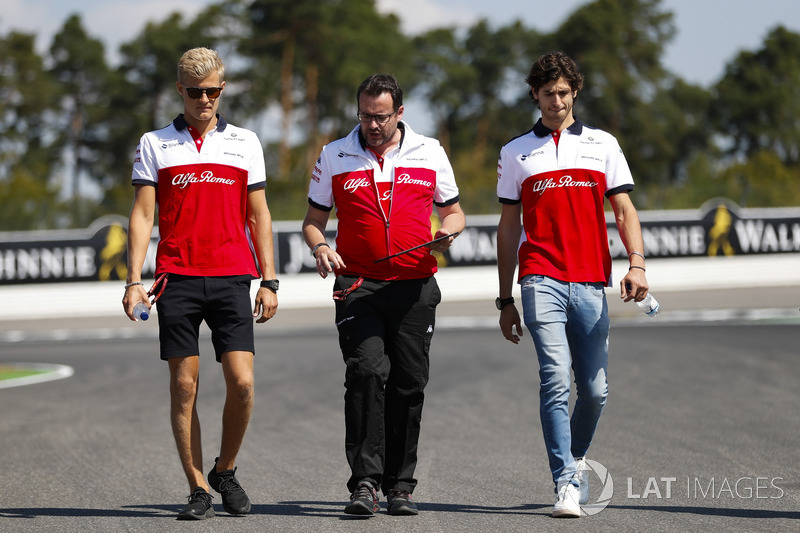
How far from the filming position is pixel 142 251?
18.5 ft

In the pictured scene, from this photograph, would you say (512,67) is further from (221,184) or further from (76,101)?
(221,184)

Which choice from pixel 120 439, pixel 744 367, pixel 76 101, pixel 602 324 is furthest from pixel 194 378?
pixel 76 101

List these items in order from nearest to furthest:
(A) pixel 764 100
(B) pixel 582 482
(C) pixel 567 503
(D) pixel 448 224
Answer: (C) pixel 567 503, (B) pixel 582 482, (D) pixel 448 224, (A) pixel 764 100

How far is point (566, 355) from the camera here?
5.68 meters

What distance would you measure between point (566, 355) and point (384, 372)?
851mm

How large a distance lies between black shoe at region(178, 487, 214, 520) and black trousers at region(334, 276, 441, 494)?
25.8 inches

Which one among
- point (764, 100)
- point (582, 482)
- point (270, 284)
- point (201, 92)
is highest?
point (764, 100)

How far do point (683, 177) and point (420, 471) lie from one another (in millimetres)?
70396

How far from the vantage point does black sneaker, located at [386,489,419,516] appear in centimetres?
572

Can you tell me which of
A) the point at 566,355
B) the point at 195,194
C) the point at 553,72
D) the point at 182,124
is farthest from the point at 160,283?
the point at 553,72

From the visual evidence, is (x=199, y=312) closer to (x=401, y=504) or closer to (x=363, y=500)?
(x=363, y=500)

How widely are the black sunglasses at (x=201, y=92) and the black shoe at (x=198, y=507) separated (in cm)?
180

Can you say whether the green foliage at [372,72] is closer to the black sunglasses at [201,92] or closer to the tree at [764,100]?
the tree at [764,100]

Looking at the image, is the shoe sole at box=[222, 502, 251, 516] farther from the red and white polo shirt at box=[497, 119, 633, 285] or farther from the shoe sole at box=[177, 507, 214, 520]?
the red and white polo shirt at box=[497, 119, 633, 285]
